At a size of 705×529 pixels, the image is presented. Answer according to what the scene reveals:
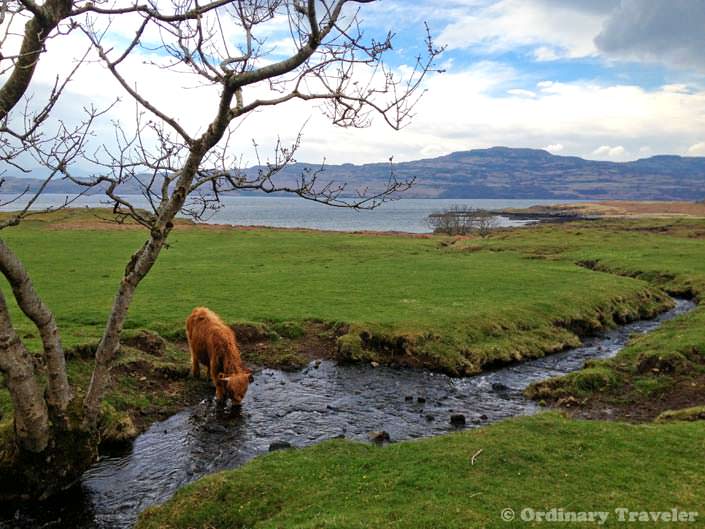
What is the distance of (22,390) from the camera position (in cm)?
1043

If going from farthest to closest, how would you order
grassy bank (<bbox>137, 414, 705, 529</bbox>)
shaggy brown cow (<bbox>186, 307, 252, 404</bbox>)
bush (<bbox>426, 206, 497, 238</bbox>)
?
bush (<bbox>426, 206, 497, 238</bbox>) → shaggy brown cow (<bbox>186, 307, 252, 404</bbox>) → grassy bank (<bbox>137, 414, 705, 529</bbox>)

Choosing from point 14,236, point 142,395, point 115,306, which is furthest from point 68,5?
point 14,236

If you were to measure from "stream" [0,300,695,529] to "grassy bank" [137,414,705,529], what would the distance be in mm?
1616

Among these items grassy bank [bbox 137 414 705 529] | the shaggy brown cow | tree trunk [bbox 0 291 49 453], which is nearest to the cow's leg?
the shaggy brown cow

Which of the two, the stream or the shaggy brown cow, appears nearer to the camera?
the stream

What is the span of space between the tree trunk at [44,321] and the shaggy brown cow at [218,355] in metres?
5.46

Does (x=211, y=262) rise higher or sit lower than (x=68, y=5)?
lower

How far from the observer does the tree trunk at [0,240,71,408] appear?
971 cm

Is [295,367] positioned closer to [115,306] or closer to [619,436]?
[115,306]

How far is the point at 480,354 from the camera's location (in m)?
22.2

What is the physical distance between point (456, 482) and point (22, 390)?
895 centimetres

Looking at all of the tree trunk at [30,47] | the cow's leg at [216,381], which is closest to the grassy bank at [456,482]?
the cow's leg at [216,381]

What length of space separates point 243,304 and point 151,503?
17.3 metres

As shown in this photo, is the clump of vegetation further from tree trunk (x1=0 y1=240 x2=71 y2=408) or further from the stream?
tree trunk (x1=0 y1=240 x2=71 y2=408)
